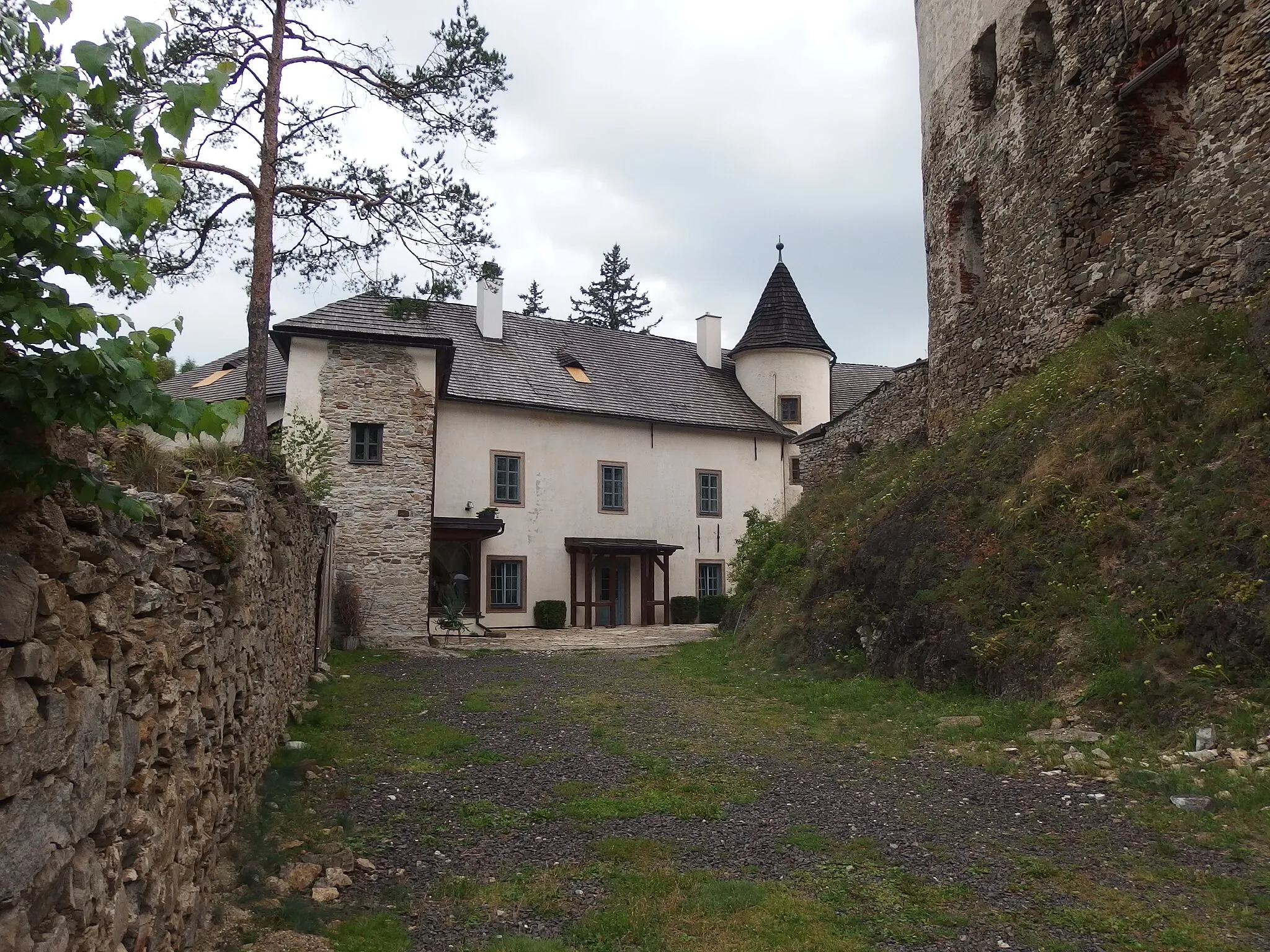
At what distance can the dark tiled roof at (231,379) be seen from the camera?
21.2 meters

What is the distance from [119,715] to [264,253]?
9.08 m

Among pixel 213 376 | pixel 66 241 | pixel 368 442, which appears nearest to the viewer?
pixel 66 241

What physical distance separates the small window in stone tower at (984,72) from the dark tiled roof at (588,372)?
11.5m

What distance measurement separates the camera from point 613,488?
23969 mm

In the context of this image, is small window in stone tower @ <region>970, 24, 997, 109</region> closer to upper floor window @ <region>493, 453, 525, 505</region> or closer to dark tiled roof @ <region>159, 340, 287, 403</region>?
upper floor window @ <region>493, 453, 525, 505</region>

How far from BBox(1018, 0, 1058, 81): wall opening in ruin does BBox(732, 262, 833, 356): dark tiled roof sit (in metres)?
13.4

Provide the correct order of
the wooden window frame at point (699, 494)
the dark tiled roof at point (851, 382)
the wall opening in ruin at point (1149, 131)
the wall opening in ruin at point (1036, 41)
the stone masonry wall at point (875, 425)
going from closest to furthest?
the wall opening in ruin at point (1149, 131) < the wall opening in ruin at point (1036, 41) < the stone masonry wall at point (875, 425) < the wooden window frame at point (699, 494) < the dark tiled roof at point (851, 382)

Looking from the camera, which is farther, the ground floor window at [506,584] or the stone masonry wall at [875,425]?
the ground floor window at [506,584]

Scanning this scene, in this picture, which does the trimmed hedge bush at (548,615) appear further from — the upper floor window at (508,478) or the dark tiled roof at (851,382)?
the dark tiled roof at (851,382)

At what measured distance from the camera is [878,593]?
34.1ft

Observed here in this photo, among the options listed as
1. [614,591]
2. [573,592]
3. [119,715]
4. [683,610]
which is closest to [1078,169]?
[119,715]

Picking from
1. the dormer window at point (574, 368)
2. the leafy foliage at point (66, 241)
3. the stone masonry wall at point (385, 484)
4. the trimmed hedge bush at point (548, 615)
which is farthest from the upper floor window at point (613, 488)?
the leafy foliage at point (66, 241)

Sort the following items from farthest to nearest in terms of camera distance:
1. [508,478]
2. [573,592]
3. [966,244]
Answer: [573,592]
[508,478]
[966,244]

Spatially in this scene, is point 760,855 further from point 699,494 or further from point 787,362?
point 787,362
